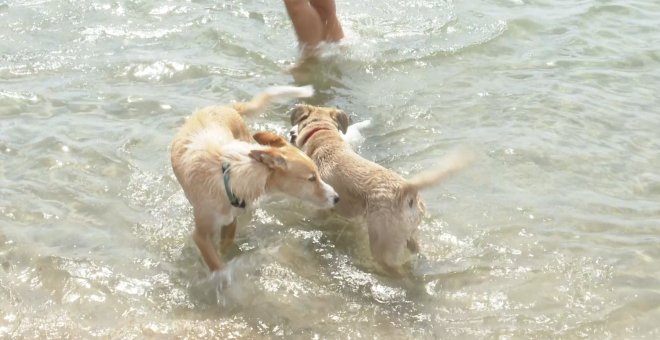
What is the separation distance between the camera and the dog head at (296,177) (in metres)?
4.23

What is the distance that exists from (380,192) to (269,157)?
2.38 feet

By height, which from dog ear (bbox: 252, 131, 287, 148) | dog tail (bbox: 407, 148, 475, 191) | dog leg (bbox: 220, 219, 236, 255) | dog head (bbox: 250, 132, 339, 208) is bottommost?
dog leg (bbox: 220, 219, 236, 255)

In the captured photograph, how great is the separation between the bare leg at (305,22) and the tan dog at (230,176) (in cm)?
257

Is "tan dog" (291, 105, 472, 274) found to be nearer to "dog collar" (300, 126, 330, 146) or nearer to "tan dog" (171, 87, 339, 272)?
"dog collar" (300, 126, 330, 146)

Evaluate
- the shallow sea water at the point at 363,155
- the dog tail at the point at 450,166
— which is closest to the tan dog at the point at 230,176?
the shallow sea water at the point at 363,155

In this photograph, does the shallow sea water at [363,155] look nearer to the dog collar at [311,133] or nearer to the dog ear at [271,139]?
the dog collar at [311,133]

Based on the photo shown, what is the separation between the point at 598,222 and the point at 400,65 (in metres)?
3.20

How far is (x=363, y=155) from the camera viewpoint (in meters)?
5.62

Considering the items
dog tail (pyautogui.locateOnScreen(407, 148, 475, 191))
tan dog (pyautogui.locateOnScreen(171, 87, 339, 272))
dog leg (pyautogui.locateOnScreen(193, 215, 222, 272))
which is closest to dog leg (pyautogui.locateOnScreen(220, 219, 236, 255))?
tan dog (pyautogui.locateOnScreen(171, 87, 339, 272))

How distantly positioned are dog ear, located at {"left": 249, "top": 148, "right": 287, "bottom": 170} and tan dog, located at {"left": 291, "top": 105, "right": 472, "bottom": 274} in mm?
574

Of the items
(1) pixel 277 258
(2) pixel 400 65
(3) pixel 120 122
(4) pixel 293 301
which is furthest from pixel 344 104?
(4) pixel 293 301

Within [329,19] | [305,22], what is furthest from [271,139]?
[329,19]

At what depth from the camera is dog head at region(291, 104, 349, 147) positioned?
5.06 meters

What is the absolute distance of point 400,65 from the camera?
7.32m
